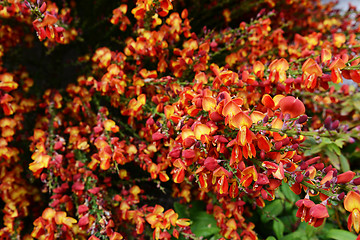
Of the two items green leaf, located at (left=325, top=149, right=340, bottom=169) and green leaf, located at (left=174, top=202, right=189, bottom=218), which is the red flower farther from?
green leaf, located at (left=174, top=202, right=189, bottom=218)

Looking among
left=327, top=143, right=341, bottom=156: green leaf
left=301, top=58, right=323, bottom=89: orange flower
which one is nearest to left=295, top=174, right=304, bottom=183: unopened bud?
left=301, top=58, right=323, bottom=89: orange flower

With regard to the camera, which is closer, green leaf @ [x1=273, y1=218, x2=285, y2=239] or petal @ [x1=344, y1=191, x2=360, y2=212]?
petal @ [x1=344, y1=191, x2=360, y2=212]

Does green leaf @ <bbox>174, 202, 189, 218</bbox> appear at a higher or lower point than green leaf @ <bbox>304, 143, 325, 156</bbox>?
lower

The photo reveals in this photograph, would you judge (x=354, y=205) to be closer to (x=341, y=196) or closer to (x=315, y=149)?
(x=341, y=196)

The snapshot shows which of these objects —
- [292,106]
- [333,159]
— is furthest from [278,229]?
[292,106]

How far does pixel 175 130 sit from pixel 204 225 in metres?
0.53

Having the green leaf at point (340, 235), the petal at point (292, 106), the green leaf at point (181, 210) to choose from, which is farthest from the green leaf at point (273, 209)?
the petal at point (292, 106)

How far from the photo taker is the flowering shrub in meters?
0.57

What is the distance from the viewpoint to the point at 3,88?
852 millimetres

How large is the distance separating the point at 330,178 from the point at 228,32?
767 mm

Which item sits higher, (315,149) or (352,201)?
(352,201)

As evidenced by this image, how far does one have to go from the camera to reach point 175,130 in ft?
2.47

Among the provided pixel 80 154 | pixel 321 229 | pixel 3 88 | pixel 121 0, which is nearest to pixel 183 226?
pixel 80 154

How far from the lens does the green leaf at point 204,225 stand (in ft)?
3.26
